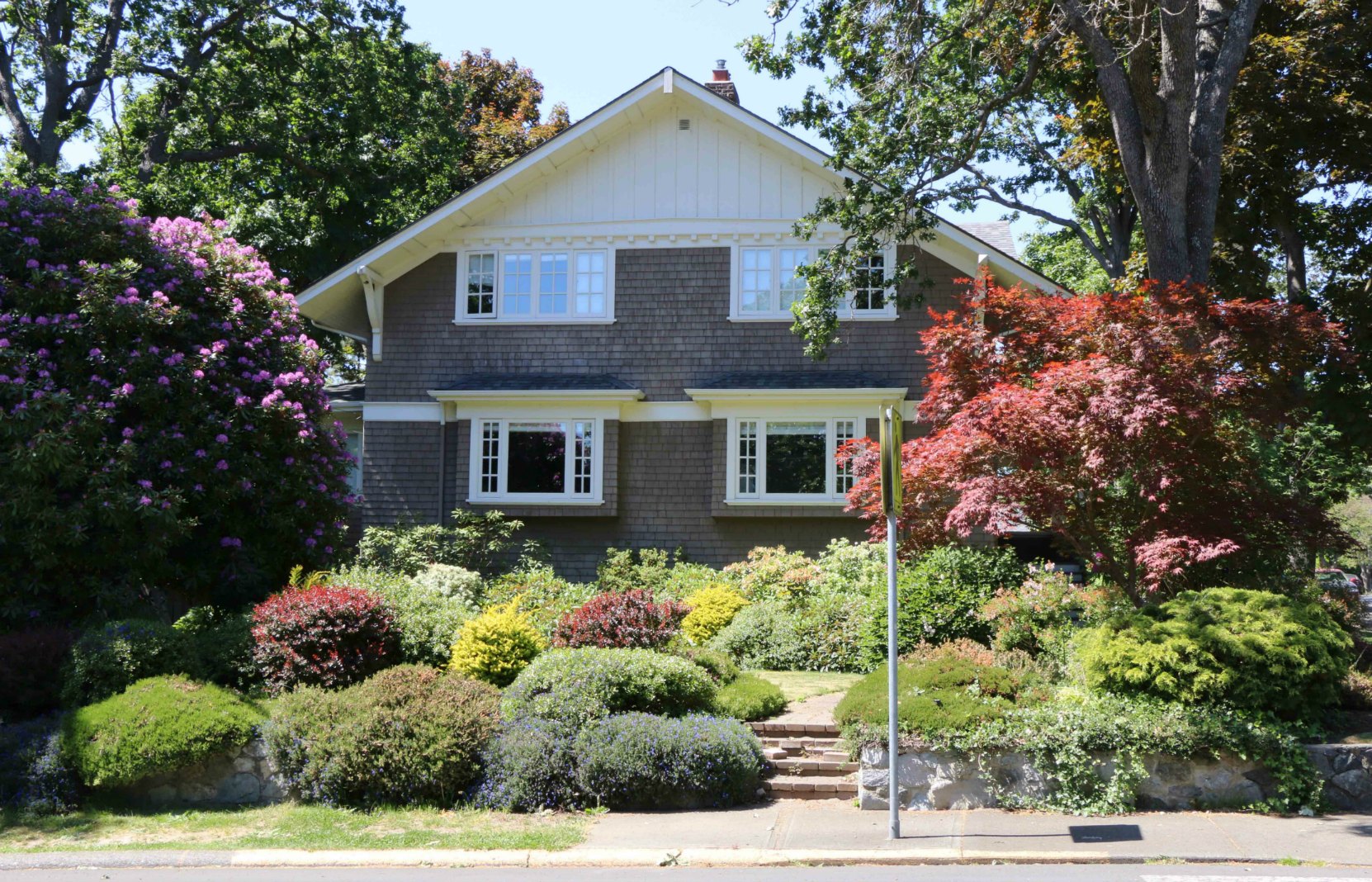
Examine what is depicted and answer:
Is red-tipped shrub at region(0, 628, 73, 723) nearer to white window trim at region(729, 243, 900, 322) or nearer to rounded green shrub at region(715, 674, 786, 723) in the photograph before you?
rounded green shrub at region(715, 674, 786, 723)

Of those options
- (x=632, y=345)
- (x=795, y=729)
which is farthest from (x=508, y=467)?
(x=795, y=729)

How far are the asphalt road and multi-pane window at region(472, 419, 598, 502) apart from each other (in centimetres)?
1099

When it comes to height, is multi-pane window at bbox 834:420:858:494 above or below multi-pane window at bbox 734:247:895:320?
below

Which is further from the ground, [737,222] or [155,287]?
[737,222]

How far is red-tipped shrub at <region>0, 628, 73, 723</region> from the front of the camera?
11.0m

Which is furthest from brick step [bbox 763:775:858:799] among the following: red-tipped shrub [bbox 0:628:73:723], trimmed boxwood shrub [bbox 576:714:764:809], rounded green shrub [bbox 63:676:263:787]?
red-tipped shrub [bbox 0:628:73:723]

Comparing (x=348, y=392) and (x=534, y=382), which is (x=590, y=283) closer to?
(x=534, y=382)

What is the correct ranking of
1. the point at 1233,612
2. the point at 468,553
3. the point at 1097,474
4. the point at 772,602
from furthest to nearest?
the point at 468,553 → the point at 772,602 → the point at 1097,474 → the point at 1233,612

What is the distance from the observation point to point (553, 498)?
1906 cm

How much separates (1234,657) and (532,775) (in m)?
5.84

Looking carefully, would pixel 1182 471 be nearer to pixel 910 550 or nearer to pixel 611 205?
pixel 910 550

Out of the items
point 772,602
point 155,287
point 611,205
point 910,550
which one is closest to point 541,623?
point 772,602

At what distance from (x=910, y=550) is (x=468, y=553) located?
847 centimetres

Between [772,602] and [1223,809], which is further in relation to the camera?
[772,602]
